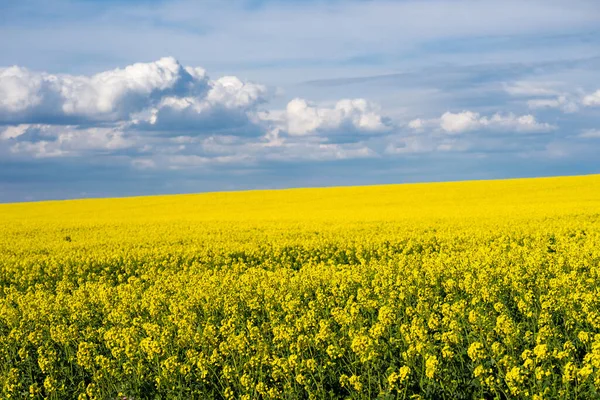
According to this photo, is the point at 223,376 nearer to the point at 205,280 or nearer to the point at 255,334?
the point at 255,334

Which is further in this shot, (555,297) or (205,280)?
(205,280)

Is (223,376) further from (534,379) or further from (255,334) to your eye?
(534,379)

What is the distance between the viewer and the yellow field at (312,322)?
812cm

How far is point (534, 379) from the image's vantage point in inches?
296

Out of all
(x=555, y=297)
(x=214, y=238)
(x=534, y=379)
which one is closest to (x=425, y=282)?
(x=555, y=297)

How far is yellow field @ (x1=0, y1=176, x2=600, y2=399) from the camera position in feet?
26.6

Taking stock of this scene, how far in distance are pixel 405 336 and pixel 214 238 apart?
824 inches

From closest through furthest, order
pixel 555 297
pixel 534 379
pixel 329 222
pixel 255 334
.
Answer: pixel 534 379 → pixel 255 334 → pixel 555 297 → pixel 329 222

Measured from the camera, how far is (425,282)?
14164mm

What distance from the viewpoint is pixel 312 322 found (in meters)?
10.1

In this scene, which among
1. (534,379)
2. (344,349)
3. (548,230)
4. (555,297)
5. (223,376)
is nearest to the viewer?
(534,379)

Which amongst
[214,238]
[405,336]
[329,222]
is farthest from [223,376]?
[329,222]

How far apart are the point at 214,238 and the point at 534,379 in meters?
22.6

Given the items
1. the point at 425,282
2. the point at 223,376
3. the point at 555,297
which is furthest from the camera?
the point at 425,282
